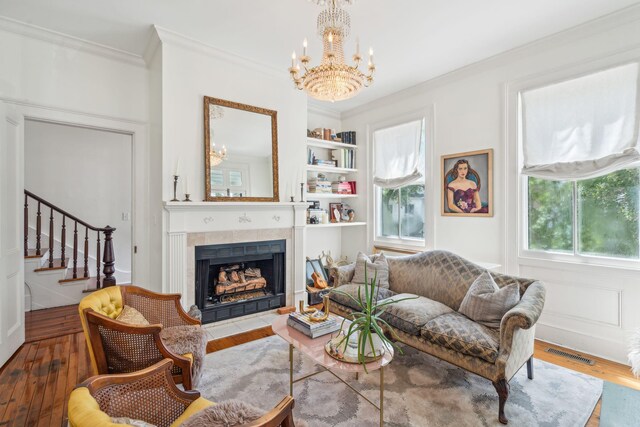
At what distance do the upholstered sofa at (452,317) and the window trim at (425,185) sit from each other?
0.88m

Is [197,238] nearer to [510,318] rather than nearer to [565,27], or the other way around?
[510,318]

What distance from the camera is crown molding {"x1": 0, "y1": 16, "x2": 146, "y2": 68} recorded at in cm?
287

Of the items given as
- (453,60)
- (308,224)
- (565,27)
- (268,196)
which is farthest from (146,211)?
(565,27)

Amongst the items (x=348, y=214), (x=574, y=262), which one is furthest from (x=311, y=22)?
(x=574, y=262)

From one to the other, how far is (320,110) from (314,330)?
155 inches

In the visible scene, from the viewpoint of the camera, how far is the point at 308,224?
183 inches

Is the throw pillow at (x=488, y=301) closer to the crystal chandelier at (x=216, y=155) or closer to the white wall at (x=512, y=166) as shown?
the white wall at (x=512, y=166)

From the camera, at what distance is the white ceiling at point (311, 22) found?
104 inches

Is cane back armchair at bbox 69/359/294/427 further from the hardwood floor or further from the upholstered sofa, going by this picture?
the upholstered sofa

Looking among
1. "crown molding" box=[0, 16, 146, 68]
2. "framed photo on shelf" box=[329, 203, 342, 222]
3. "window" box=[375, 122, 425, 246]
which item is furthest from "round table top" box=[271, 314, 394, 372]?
"crown molding" box=[0, 16, 146, 68]

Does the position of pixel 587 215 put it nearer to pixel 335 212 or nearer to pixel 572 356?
pixel 572 356

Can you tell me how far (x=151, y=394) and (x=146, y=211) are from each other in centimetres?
273

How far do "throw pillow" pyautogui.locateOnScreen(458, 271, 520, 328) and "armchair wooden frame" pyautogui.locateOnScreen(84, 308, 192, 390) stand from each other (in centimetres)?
217

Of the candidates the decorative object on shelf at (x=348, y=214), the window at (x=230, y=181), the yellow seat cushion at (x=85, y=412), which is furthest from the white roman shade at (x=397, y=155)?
the yellow seat cushion at (x=85, y=412)
